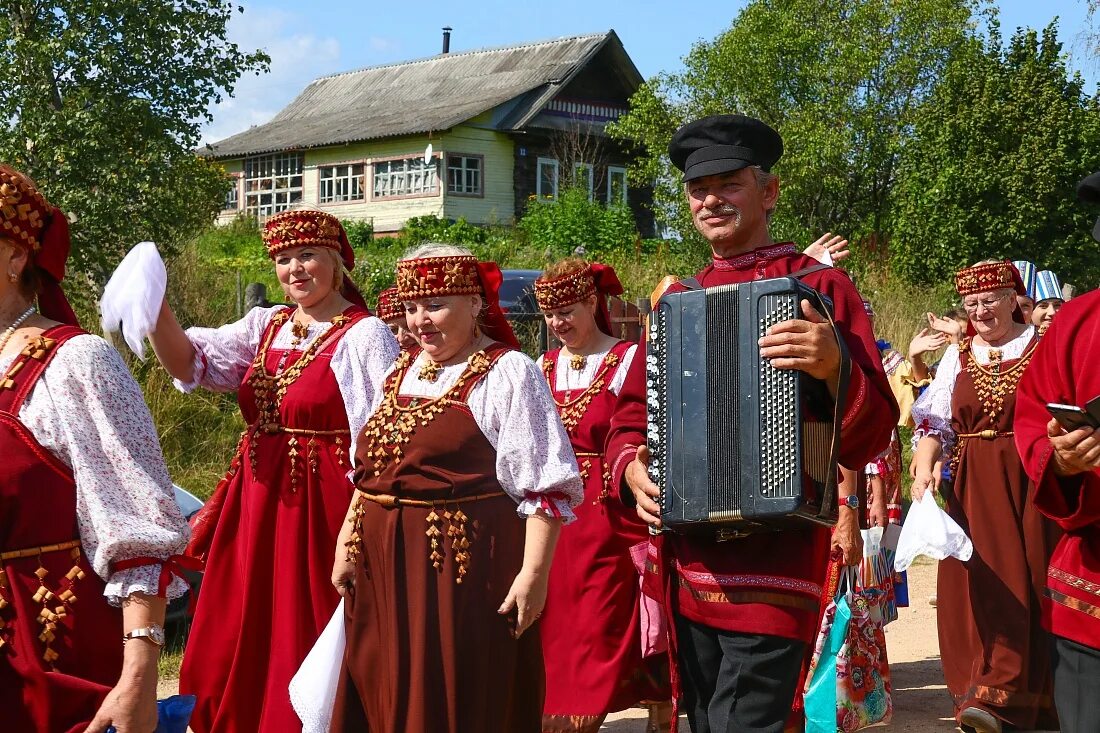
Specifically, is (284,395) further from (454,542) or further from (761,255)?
(761,255)

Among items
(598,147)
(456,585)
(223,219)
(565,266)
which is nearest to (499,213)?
(598,147)

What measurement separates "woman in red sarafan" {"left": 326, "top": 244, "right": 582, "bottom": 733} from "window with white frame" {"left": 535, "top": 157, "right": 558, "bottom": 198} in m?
32.4

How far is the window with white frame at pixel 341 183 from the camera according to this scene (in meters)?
36.7

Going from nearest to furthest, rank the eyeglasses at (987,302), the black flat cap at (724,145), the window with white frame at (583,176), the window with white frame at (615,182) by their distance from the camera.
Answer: the black flat cap at (724,145)
the eyeglasses at (987,302)
the window with white frame at (583,176)
the window with white frame at (615,182)

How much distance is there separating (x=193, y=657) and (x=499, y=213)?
1218 inches

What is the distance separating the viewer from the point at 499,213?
35.8m

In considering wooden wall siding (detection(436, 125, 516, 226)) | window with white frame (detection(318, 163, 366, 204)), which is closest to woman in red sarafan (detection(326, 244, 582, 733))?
wooden wall siding (detection(436, 125, 516, 226))

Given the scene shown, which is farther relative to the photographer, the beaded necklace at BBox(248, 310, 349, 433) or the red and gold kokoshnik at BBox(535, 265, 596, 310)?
the red and gold kokoshnik at BBox(535, 265, 596, 310)

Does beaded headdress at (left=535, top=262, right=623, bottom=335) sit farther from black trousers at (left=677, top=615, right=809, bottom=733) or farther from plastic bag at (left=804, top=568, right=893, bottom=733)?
black trousers at (left=677, top=615, right=809, bottom=733)

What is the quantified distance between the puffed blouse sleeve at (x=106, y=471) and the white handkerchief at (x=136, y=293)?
1.90 metres

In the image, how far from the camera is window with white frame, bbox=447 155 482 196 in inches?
1372

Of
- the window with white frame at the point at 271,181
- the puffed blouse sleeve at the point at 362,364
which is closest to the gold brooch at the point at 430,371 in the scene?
the puffed blouse sleeve at the point at 362,364

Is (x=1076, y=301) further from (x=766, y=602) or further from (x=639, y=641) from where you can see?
(x=639, y=641)

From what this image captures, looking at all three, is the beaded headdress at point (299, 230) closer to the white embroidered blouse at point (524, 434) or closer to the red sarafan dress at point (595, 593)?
the white embroidered blouse at point (524, 434)
